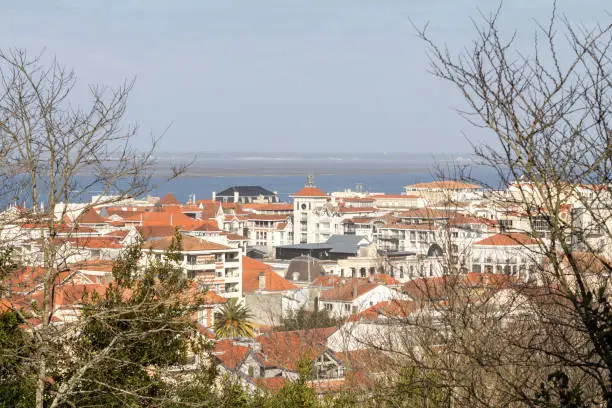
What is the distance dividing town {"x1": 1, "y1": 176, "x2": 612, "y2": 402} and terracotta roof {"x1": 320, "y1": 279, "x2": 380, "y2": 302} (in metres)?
0.10

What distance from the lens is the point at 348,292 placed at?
34.1 meters

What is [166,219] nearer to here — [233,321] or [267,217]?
[267,217]

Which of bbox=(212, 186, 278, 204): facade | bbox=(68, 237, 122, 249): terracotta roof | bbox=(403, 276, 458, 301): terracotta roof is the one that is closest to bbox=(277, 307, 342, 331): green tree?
bbox=(68, 237, 122, 249): terracotta roof

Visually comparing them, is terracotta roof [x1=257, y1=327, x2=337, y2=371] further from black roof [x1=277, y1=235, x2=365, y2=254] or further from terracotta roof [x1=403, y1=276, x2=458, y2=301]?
black roof [x1=277, y1=235, x2=365, y2=254]

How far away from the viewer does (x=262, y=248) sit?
67938 millimetres

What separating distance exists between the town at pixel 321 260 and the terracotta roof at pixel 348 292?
10 centimetres

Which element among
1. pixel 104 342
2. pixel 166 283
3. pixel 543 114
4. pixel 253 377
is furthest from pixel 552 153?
pixel 253 377

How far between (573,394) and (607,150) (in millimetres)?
1108

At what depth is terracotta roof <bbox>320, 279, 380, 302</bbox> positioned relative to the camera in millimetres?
33469

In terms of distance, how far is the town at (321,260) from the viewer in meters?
6.45

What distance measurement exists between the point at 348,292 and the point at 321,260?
19697 mm

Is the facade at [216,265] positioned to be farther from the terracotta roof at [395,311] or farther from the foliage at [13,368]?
the foliage at [13,368]

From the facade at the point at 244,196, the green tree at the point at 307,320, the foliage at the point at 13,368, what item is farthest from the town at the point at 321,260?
the facade at the point at 244,196

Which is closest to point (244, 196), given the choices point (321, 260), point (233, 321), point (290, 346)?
point (321, 260)
